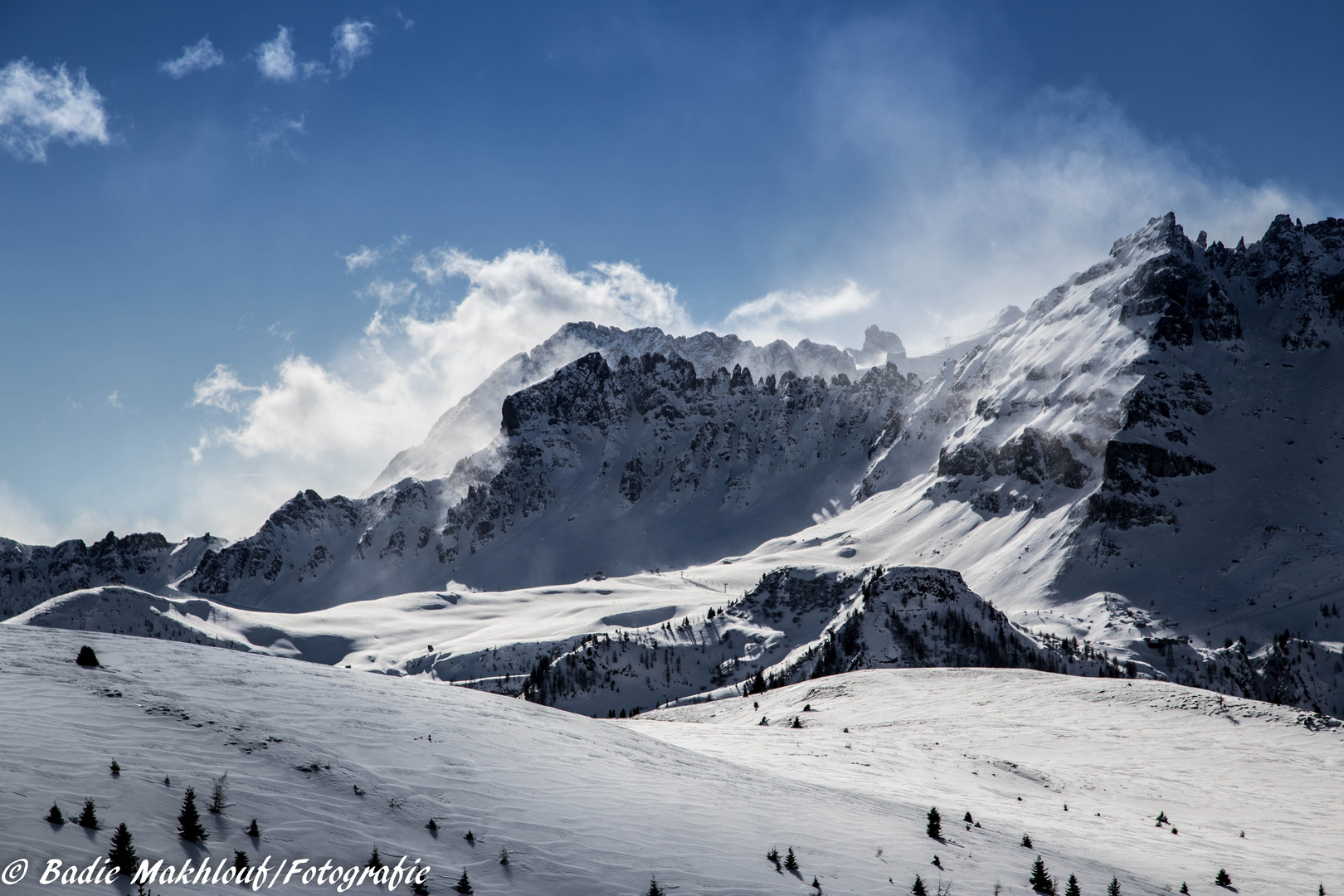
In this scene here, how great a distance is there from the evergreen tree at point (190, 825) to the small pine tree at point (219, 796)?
0.50m

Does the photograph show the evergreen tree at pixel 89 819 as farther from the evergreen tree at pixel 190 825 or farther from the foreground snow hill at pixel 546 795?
the evergreen tree at pixel 190 825

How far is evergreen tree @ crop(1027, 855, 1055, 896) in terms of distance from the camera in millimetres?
21453

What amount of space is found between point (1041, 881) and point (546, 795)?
13.3 meters

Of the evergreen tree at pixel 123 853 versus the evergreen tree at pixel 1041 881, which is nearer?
the evergreen tree at pixel 123 853

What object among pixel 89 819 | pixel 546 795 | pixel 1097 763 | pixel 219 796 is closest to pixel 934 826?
pixel 546 795

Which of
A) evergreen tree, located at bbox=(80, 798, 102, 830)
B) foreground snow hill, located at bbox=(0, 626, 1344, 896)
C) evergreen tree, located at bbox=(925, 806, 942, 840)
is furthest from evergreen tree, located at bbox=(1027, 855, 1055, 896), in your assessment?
evergreen tree, located at bbox=(80, 798, 102, 830)

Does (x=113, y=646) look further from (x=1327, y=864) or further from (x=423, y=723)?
(x=1327, y=864)

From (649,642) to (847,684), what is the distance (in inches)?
4259

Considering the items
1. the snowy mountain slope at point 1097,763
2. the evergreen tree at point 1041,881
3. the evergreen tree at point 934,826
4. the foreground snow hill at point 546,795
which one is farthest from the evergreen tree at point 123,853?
the evergreen tree at point 1041,881

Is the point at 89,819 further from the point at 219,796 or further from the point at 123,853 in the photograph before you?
the point at 219,796

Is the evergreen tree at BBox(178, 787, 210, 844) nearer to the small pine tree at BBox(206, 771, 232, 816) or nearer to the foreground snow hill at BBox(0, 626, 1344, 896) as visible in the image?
the foreground snow hill at BBox(0, 626, 1344, 896)

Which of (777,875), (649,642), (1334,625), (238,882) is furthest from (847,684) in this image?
(1334,625)

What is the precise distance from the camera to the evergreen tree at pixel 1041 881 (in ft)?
70.4

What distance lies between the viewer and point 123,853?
47.1 ft
